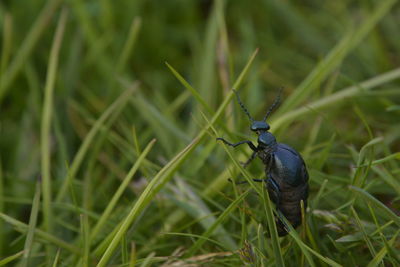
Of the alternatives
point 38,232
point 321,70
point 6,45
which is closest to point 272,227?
point 38,232

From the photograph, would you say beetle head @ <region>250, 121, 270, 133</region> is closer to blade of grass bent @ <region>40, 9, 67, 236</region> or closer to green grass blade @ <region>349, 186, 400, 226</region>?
green grass blade @ <region>349, 186, 400, 226</region>

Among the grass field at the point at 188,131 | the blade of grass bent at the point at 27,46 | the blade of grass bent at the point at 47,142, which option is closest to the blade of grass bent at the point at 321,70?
the grass field at the point at 188,131

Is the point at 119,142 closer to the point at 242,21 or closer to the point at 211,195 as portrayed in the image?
the point at 211,195

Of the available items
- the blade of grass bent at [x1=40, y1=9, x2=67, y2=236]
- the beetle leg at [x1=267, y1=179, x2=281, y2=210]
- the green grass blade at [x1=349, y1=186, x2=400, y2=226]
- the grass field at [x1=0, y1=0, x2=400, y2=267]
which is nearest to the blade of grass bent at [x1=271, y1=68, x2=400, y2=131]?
the grass field at [x1=0, y1=0, x2=400, y2=267]

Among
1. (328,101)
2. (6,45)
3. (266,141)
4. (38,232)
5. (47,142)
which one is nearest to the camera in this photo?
(38,232)

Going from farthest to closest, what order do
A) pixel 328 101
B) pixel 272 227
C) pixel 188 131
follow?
pixel 188 131 < pixel 328 101 < pixel 272 227

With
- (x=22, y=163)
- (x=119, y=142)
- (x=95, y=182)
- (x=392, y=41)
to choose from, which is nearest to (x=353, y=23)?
(x=392, y=41)

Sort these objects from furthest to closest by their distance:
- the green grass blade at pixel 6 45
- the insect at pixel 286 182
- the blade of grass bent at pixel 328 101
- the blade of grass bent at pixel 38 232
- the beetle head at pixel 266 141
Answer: the green grass blade at pixel 6 45, the blade of grass bent at pixel 328 101, the beetle head at pixel 266 141, the insect at pixel 286 182, the blade of grass bent at pixel 38 232

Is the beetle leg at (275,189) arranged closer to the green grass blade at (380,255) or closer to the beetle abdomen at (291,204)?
the beetle abdomen at (291,204)

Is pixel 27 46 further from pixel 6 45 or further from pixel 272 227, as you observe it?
pixel 272 227
